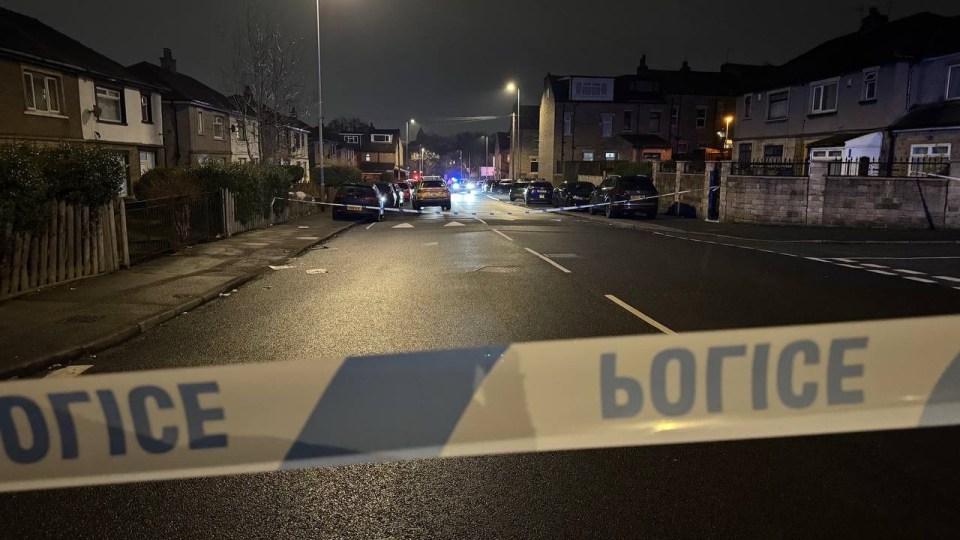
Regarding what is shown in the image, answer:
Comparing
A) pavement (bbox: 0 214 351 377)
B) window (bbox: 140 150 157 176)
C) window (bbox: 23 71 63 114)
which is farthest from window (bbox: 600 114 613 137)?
pavement (bbox: 0 214 351 377)

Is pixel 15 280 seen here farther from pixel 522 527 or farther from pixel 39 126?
pixel 39 126

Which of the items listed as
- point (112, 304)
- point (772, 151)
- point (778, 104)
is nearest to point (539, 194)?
point (772, 151)

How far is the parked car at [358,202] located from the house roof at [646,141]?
108 feet

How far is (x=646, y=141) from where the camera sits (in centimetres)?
5344

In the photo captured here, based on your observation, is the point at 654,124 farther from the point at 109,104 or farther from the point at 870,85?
the point at 109,104

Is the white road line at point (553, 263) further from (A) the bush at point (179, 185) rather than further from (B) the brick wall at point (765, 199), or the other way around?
(B) the brick wall at point (765, 199)

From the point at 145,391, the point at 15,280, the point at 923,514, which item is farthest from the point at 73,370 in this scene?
the point at 923,514

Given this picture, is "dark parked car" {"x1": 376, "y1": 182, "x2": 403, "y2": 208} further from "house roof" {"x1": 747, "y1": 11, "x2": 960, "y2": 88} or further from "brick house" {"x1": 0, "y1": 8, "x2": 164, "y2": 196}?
"house roof" {"x1": 747, "y1": 11, "x2": 960, "y2": 88}

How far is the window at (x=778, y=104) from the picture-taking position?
32.9 meters

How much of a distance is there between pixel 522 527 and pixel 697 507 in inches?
38.9

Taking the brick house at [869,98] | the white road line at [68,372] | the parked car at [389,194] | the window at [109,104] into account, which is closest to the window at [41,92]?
the window at [109,104]

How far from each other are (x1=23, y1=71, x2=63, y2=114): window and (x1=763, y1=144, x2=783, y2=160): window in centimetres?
3271

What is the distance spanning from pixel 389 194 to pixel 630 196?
12354mm

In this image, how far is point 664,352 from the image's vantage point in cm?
549
